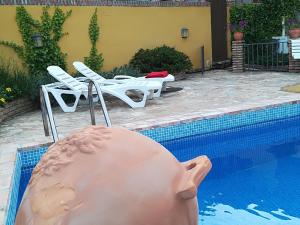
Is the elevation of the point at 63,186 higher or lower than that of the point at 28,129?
higher

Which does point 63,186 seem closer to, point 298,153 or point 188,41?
point 298,153

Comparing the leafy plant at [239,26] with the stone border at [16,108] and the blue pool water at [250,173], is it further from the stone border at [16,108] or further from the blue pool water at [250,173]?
Answer: the stone border at [16,108]

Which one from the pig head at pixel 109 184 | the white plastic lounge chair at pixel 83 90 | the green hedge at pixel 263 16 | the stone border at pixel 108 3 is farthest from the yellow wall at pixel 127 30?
the pig head at pixel 109 184

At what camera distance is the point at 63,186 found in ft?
4.02

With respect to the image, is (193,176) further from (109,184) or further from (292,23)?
(292,23)

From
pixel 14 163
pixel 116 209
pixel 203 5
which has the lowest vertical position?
pixel 14 163

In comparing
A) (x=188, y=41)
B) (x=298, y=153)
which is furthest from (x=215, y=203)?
(x=188, y=41)

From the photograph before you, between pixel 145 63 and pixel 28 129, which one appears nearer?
pixel 28 129

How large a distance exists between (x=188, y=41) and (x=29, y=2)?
557 centimetres

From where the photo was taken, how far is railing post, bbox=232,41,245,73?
13.2 meters

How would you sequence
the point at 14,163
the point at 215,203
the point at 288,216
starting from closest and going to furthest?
the point at 288,216 < the point at 215,203 < the point at 14,163

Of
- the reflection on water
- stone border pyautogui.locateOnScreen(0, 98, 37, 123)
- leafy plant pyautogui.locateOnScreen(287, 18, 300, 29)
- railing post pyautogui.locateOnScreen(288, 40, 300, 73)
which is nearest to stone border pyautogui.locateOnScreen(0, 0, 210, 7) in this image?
stone border pyautogui.locateOnScreen(0, 98, 37, 123)

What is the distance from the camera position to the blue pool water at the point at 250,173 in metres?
4.12

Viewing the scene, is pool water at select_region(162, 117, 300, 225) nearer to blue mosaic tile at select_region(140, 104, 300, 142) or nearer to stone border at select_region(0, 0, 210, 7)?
blue mosaic tile at select_region(140, 104, 300, 142)
